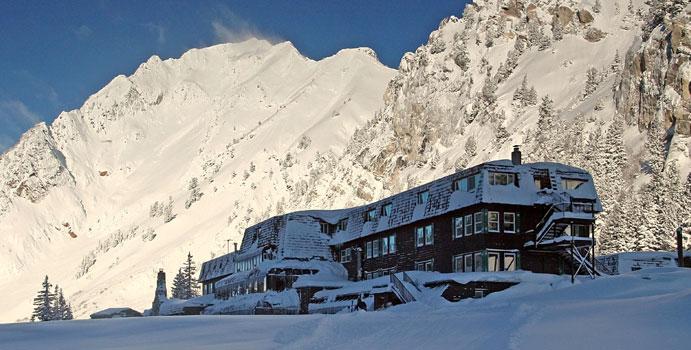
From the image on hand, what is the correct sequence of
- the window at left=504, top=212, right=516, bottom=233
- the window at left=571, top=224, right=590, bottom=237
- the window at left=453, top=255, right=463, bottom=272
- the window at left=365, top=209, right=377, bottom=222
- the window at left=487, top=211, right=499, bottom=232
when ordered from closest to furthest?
the window at left=487, top=211, right=499, bottom=232, the window at left=504, top=212, right=516, bottom=233, the window at left=571, top=224, right=590, bottom=237, the window at left=453, top=255, right=463, bottom=272, the window at left=365, top=209, right=377, bottom=222

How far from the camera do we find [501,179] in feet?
171

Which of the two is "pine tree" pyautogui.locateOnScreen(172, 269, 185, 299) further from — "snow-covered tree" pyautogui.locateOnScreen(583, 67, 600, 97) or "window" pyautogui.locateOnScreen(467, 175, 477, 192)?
"window" pyautogui.locateOnScreen(467, 175, 477, 192)

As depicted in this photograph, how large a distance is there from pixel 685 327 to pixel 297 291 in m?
45.7

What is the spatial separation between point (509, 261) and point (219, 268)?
147 ft

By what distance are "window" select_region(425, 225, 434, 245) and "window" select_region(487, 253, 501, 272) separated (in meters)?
5.94

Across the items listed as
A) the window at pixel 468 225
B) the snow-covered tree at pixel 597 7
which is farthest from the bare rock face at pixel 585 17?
the window at pixel 468 225

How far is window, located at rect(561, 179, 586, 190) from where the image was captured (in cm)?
5278

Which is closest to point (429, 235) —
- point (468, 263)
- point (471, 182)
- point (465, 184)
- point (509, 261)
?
point (468, 263)

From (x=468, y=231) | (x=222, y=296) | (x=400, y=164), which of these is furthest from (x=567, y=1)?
(x=468, y=231)

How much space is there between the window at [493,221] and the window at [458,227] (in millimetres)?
2476

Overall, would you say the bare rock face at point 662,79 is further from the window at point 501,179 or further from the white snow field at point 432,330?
the white snow field at point 432,330

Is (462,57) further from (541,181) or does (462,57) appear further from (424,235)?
(541,181)

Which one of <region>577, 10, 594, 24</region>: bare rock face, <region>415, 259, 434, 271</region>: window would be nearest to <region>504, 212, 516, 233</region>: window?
<region>415, 259, 434, 271</region>: window

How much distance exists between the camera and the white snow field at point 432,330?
63.2ft
